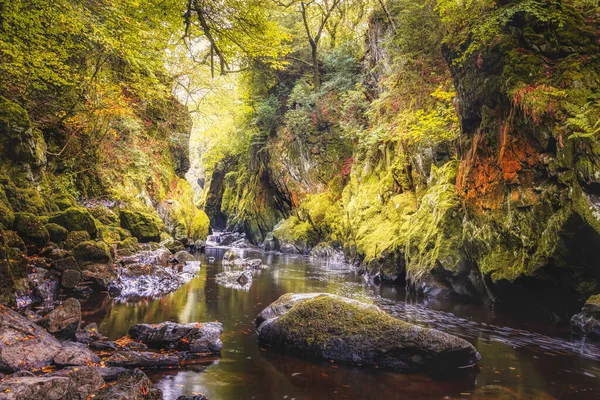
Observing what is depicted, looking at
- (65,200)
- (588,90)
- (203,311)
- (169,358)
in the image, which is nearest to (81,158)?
(65,200)

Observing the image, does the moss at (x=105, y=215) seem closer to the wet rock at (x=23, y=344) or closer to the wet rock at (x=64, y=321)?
the wet rock at (x=64, y=321)

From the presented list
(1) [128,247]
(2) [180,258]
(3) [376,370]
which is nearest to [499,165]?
(3) [376,370]

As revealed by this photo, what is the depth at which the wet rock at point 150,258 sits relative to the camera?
531 inches

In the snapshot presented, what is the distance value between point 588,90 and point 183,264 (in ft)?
49.8

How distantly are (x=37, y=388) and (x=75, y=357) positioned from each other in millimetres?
1624

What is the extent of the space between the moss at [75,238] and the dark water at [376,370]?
2.21 metres

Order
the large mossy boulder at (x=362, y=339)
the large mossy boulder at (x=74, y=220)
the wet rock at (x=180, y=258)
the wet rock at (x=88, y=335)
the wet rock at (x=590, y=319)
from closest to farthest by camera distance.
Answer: the large mossy boulder at (x=362, y=339), the wet rock at (x=88, y=335), the wet rock at (x=590, y=319), the large mossy boulder at (x=74, y=220), the wet rock at (x=180, y=258)

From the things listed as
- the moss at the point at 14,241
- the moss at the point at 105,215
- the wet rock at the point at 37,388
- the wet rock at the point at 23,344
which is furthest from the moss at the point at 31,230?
the wet rock at the point at 37,388

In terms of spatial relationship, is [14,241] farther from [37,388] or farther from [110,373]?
[37,388]

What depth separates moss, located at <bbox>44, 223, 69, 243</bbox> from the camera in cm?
1039

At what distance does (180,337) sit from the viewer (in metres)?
6.46

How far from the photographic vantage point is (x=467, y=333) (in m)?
8.14

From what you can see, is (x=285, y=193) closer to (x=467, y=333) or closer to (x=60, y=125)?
(x=60, y=125)

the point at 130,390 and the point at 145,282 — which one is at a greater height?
the point at 130,390
